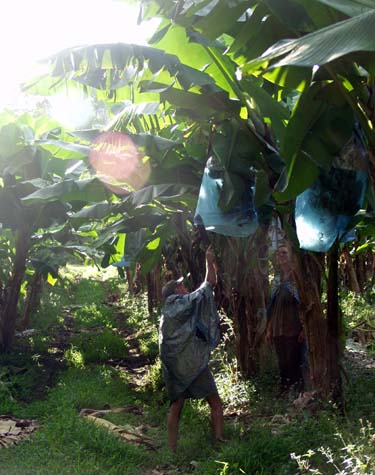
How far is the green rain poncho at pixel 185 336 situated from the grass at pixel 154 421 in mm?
668

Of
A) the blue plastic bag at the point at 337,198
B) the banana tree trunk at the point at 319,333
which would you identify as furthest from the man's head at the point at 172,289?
the blue plastic bag at the point at 337,198

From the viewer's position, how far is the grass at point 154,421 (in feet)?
15.0

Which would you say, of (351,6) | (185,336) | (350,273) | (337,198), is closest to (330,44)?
(351,6)

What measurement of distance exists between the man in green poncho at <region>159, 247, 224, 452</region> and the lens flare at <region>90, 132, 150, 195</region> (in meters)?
1.48

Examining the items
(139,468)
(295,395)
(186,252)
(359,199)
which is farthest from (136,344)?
(359,199)

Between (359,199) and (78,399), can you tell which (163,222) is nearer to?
(78,399)

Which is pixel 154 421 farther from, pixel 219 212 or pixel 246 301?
pixel 219 212

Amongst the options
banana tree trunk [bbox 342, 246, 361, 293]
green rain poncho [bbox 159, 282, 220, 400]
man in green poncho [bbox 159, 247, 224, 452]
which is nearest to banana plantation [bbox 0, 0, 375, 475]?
man in green poncho [bbox 159, 247, 224, 452]

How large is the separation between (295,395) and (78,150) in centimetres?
339

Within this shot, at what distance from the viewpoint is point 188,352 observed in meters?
5.49

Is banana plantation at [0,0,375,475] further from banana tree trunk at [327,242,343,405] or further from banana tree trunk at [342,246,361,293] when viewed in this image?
banana tree trunk at [342,246,361,293]

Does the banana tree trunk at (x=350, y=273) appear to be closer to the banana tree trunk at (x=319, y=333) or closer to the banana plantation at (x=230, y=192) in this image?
the banana plantation at (x=230, y=192)

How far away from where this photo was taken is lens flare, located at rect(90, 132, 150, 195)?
559 centimetres

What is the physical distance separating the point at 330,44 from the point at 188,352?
345 centimetres
